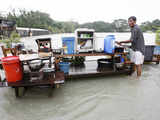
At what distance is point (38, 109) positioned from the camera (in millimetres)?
1838

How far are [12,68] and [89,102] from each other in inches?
62.6

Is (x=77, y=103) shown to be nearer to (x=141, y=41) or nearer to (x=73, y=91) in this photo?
(x=73, y=91)

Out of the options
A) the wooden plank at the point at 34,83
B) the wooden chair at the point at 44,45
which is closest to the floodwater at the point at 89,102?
the wooden plank at the point at 34,83

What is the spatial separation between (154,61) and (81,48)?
335cm

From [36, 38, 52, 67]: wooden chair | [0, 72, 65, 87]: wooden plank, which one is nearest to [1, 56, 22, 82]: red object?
[0, 72, 65, 87]: wooden plank

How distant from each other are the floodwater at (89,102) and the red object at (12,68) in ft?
1.59

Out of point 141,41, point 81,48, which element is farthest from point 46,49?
point 141,41

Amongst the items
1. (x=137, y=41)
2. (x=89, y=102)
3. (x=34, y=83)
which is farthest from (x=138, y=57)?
(x=34, y=83)

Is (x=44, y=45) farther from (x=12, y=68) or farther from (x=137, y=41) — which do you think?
(x=137, y=41)

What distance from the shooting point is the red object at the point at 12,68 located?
6.12ft

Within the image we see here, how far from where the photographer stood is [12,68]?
6.29 feet

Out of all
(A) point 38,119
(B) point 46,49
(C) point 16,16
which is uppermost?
(C) point 16,16

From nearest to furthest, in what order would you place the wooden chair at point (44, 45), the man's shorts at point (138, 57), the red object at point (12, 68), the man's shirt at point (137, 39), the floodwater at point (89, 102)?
the floodwater at point (89, 102), the red object at point (12, 68), the wooden chair at point (44, 45), the man's shirt at point (137, 39), the man's shorts at point (138, 57)

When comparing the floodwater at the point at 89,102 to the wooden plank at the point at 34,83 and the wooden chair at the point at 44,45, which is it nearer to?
the wooden plank at the point at 34,83
